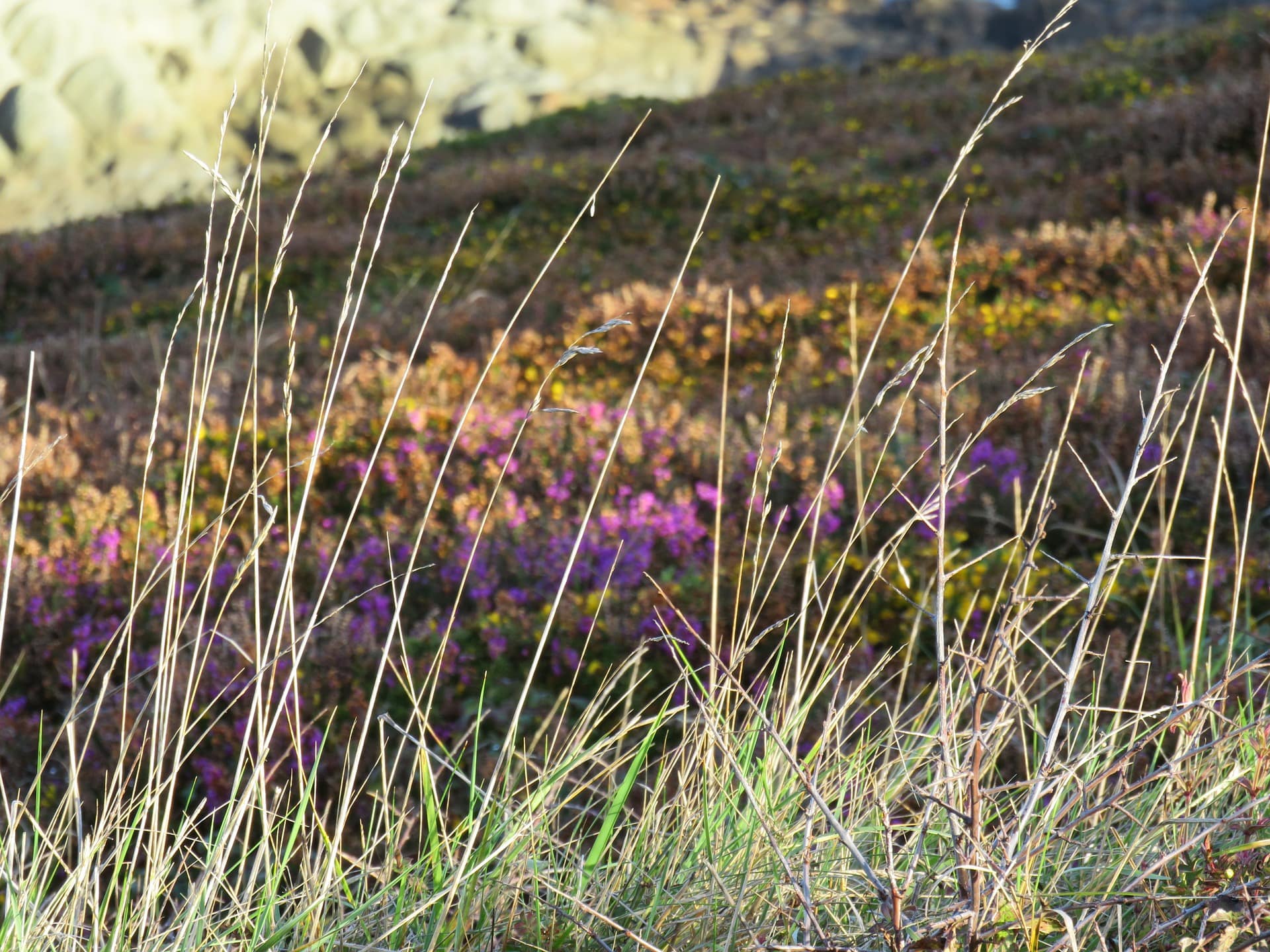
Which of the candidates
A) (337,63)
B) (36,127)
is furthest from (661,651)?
(337,63)

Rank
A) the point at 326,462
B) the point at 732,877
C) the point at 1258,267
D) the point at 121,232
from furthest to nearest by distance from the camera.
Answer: the point at 121,232 < the point at 1258,267 < the point at 326,462 < the point at 732,877

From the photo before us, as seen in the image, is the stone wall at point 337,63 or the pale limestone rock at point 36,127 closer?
the stone wall at point 337,63

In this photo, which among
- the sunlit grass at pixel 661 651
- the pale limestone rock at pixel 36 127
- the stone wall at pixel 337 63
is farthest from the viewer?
the pale limestone rock at pixel 36 127

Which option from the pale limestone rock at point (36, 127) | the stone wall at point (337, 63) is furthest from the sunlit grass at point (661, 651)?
the pale limestone rock at point (36, 127)

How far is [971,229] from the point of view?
27.6ft

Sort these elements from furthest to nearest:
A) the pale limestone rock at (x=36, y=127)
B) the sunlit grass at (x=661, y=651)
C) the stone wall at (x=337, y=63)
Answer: the pale limestone rock at (x=36, y=127) < the stone wall at (x=337, y=63) < the sunlit grass at (x=661, y=651)

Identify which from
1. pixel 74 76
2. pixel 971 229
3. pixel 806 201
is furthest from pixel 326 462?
pixel 74 76

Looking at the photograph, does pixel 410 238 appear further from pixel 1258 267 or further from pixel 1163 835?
pixel 1163 835

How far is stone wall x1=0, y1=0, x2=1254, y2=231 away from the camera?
58.5 meters

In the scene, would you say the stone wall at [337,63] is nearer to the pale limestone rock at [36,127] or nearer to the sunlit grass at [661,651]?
the pale limestone rock at [36,127]

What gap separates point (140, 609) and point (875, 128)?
11.7 meters

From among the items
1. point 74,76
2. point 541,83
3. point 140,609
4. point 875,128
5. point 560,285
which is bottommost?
point 140,609

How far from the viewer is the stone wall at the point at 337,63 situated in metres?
58.5

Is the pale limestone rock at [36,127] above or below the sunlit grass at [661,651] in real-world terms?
above
